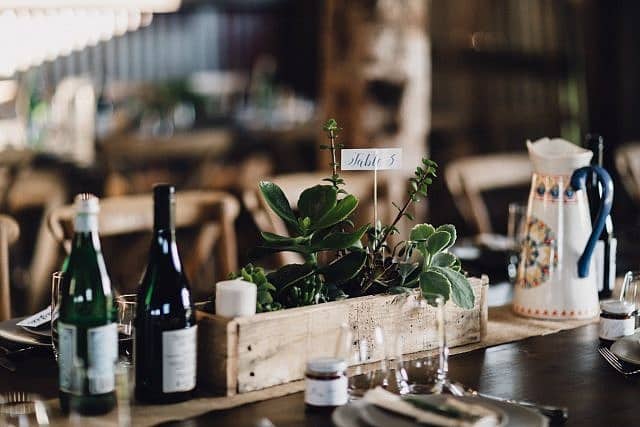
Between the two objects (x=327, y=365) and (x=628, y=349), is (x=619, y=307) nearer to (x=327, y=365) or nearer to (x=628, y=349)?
(x=628, y=349)

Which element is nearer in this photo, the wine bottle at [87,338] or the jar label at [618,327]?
the wine bottle at [87,338]

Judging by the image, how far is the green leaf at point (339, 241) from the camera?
1.41 metres

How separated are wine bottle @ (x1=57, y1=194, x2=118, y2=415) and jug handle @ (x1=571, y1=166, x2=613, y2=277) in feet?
2.67

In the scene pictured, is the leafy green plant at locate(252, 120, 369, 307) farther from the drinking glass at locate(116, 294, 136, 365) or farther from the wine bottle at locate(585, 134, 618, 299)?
the wine bottle at locate(585, 134, 618, 299)

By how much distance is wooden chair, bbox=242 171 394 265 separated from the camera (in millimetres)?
2302

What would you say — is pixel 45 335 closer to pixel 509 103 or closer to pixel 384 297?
pixel 384 297

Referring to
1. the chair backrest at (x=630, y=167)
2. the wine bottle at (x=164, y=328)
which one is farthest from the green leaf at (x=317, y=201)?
the chair backrest at (x=630, y=167)

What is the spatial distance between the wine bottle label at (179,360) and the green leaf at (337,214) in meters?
0.26

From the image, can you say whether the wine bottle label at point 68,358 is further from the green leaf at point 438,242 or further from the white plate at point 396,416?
the green leaf at point 438,242

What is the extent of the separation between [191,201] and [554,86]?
401 cm

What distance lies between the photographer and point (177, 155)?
4.76 metres

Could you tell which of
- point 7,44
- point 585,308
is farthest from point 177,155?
point 585,308

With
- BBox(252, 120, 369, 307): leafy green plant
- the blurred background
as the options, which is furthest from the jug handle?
the blurred background

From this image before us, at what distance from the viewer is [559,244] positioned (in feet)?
5.73
